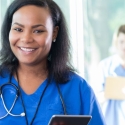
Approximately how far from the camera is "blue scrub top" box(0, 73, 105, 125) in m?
1.08

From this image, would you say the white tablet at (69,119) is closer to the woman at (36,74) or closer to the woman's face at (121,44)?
the woman at (36,74)

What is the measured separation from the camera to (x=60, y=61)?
4.13ft

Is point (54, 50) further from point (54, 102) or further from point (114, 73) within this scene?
point (114, 73)

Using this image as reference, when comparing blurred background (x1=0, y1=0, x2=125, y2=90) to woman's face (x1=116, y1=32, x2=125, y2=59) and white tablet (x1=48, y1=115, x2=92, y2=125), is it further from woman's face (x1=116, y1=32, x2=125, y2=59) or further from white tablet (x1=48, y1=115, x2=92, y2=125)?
white tablet (x1=48, y1=115, x2=92, y2=125)

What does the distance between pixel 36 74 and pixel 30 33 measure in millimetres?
186

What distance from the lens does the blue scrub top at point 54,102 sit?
108cm

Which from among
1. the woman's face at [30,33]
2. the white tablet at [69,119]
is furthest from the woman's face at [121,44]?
the white tablet at [69,119]

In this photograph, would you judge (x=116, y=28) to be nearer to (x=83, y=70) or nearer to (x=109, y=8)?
(x=109, y=8)

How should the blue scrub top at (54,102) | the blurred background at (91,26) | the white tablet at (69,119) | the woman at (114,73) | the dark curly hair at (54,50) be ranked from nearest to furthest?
1. the white tablet at (69,119)
2. the blue scrub top at (54,102)
3. the dark curly hair at (54,50)
4. the woman at (114,73)
5. the blurred background at (91,26)

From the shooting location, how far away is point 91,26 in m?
2.12

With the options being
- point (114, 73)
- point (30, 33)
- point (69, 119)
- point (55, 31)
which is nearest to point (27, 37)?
point (30, 33)

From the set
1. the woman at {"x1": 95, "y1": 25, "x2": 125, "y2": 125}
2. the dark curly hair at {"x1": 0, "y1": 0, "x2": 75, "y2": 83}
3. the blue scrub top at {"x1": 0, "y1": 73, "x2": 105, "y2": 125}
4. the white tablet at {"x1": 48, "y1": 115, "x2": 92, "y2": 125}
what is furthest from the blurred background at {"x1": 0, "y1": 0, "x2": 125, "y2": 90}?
the white tablet at {"x1": 48, "y1": 115, "x2": 92, "y2": 125}

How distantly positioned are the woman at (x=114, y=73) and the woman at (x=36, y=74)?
0.79m

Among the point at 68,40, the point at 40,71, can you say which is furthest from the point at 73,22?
→ the point at 40,71
